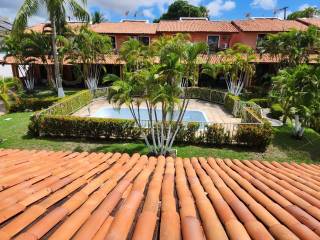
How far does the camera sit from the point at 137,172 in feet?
15.0

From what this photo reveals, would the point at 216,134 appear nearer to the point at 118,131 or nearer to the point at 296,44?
the point at 118,131

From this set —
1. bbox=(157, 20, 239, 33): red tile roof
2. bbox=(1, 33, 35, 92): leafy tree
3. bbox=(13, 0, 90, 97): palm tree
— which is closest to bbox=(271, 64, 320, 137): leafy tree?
bbox=(13, 0, 90, 97): palm tree

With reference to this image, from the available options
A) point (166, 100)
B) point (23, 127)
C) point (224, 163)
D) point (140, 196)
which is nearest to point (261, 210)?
point (140, 196)

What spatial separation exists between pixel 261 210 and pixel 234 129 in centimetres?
1069

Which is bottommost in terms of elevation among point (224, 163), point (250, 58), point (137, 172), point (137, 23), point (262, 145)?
point (262, 145)

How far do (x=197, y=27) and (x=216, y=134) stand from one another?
21.2m

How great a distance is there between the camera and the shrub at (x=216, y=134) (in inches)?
505

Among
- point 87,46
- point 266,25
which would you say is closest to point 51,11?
point 87,46

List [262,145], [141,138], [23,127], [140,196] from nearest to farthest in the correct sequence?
[140,196] → [262,145] → [141,138] → [23,127]

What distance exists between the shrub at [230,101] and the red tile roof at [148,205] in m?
15.0

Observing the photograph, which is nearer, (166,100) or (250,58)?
(166,100)

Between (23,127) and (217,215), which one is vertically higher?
(217,215)

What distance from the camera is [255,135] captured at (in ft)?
40.5

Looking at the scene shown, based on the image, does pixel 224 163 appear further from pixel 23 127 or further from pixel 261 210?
pixel 23 127
